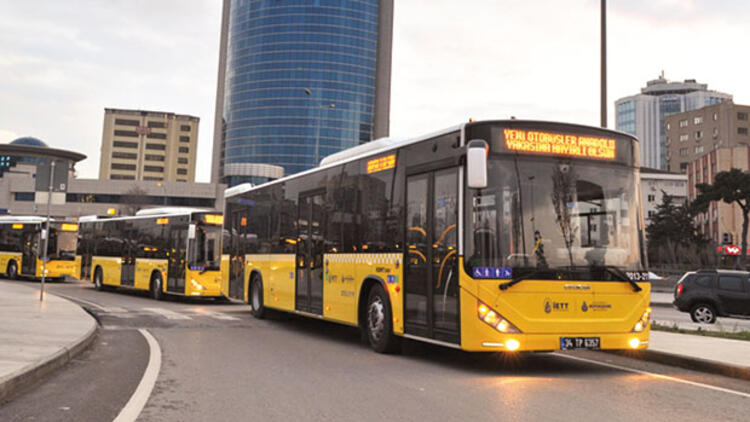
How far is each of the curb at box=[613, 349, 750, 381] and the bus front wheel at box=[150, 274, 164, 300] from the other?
Result: 18298mm

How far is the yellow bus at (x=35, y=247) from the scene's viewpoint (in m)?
34.7

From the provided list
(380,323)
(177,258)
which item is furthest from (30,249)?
(380,323)

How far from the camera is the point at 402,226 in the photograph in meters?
10.4

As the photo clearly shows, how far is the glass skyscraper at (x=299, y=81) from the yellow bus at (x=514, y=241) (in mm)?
120357

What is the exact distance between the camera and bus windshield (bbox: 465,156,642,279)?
28.7 feet

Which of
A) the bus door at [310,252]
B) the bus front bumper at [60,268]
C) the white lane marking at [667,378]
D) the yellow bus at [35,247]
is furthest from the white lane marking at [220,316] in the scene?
the bus front bumper at [60,268]

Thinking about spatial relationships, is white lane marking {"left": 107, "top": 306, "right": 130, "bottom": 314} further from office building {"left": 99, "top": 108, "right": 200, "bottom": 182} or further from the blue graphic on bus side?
office building {"left": 99, "top": 108, "right": 200, "bottom": 182}

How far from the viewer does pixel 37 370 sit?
782 cm

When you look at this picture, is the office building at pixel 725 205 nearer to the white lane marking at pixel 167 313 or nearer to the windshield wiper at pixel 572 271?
the white lane marking at pixel 167 313

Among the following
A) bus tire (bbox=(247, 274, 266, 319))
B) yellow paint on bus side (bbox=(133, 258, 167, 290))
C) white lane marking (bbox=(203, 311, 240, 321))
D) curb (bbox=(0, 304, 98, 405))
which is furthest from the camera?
yellow paint on bus side (bbox=(133, 258, 167, 290))

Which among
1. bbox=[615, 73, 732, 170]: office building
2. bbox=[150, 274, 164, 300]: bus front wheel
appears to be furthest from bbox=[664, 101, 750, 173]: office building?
bbox=[150, 274, 164, 300]: bus front wheel

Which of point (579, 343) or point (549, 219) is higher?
point (549, 219)

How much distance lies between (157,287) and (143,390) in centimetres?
1834

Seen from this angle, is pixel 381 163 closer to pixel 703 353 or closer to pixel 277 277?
pixel 277 277
